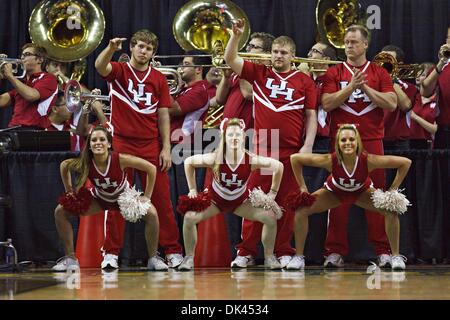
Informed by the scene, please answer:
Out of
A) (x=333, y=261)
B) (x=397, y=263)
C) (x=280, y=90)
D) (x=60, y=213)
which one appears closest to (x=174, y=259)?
(x=60, y=213)

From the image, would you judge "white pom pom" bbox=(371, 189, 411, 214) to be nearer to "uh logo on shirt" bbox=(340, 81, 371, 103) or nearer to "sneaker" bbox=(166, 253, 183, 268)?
"uh logo on shirt" bbox=(340, 81, 371, 103)

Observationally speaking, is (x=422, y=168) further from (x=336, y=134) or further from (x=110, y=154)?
(x=110, y=154)

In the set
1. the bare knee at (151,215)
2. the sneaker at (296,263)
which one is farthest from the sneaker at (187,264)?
the sneaker at (296,263)

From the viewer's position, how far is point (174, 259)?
777 cm

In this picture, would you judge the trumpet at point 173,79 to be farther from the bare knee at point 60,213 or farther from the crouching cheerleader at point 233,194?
the bare knee at point 60,213

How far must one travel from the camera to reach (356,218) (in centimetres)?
848

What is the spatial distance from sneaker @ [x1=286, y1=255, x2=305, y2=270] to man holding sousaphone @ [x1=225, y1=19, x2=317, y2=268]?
166 millimetres

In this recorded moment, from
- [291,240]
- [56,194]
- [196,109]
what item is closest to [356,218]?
[291,240]

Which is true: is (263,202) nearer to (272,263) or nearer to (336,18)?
(272,263)

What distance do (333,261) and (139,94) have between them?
210 centimetres

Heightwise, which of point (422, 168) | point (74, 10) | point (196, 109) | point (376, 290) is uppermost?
point (74, 10)

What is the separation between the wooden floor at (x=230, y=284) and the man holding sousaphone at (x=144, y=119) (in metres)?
0.47

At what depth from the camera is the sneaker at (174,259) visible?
304 inches
